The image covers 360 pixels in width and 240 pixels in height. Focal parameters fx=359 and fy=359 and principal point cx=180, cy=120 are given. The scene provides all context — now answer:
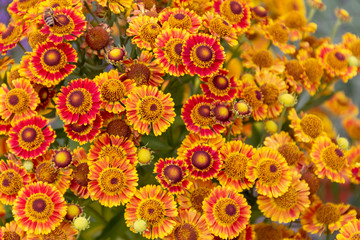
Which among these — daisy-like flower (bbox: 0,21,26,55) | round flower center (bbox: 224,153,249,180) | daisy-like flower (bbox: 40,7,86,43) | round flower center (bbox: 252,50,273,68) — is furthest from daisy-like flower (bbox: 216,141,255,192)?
daisy-like flower (bbox: 0,21,26,55)

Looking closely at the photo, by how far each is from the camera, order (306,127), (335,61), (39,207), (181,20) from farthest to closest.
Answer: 1. (335,61)
2. (306,127)
3. (181,20)
4. (39,207)

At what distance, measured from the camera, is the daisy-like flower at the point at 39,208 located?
724 millimetres

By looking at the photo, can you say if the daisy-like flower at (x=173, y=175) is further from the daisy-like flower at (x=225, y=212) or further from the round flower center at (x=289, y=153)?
the round flower center at (x=289, y=153)

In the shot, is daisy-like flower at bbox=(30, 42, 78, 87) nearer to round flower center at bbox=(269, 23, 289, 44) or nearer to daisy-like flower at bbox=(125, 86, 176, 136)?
daisy-like flower at bbox=(125, 86, 176, 136)

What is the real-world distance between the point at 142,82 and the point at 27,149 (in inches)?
11.1

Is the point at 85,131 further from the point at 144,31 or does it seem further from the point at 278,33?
the point at 278,33

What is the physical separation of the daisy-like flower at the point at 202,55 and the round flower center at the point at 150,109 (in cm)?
10

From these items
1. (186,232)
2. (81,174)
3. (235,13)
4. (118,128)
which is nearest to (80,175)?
(81,174)

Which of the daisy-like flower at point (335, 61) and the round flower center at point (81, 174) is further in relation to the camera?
the daisy-like flower at point (335, 61)

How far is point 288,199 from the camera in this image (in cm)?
81

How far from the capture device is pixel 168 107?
31.2 inches

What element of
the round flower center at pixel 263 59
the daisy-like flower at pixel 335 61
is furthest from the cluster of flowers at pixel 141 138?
the daisy-like flower at pixel 335 61

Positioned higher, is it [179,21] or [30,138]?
[179,21]

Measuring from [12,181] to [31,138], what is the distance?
0.11m
